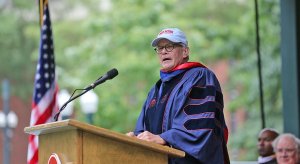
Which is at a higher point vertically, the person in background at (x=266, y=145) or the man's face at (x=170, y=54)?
the man's face at (x=170, y=54)

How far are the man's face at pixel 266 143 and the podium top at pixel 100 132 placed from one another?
3.72 m

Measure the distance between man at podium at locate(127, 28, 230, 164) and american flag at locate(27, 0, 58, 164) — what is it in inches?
92.8

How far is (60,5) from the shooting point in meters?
29.1

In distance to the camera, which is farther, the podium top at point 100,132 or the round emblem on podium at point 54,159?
the round emblem on podium at point 54,159

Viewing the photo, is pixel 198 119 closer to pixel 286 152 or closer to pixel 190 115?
pixel 190 115

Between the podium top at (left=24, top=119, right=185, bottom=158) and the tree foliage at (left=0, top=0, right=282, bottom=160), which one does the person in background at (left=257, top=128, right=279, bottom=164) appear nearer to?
the podium top at (left=24, top=119, right=185, bottom=158)

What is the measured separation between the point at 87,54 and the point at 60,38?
7.08ft

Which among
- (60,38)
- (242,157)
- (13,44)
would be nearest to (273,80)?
(242,157)

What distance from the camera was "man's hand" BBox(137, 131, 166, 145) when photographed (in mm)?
4926

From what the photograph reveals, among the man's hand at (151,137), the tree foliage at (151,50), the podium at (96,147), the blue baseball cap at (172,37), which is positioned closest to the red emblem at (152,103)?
the blue baseball cap at (172,37)

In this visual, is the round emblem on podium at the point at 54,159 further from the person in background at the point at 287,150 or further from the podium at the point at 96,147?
the person in background at the point at 287,150

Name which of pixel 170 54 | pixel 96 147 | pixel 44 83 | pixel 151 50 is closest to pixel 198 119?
pixel 170 54

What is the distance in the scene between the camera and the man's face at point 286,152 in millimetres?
7652

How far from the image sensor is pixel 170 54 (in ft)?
17.9
